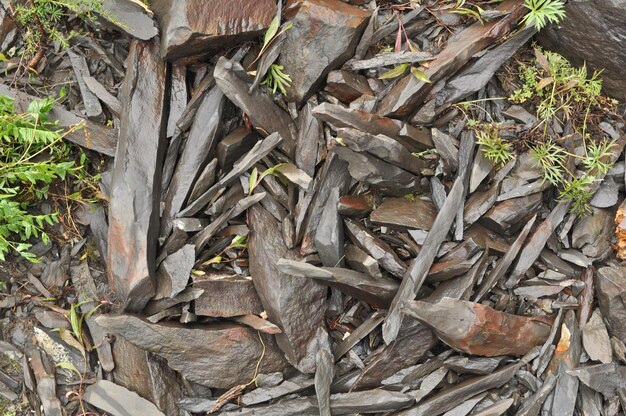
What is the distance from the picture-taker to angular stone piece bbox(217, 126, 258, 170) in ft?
13.0

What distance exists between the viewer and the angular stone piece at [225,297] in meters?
3.93

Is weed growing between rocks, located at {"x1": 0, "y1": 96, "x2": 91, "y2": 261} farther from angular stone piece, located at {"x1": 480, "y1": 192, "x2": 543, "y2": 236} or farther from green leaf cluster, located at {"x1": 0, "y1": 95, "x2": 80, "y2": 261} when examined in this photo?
angular stone piece, located at {"x1": 480, "y1": 192, "x2": 543, "y2": 236}

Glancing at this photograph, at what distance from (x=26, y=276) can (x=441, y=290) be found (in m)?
3.06

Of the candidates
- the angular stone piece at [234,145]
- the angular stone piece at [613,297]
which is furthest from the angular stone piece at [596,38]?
the angular stone piece at [234,145]

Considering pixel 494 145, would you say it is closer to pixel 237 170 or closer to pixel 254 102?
pixel 254 102

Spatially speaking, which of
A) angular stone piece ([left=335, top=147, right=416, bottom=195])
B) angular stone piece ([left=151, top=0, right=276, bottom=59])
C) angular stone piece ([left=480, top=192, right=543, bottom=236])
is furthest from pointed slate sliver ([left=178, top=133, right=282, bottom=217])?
angular stone piece ([left=480, top=192, right=543, bottom=236])

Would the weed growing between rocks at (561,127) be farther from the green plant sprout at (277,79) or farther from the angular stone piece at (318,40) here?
the green plant sprout at (277,79)

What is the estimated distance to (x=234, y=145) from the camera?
3.97 metres

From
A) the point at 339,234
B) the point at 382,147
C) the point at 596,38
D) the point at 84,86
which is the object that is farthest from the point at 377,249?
the point at 84,86

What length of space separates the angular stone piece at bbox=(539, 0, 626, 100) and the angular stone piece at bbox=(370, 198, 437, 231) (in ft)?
4.65

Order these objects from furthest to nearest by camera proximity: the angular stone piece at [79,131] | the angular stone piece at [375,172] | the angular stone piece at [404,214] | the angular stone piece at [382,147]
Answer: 1. the angular stone piece at [79,131]
2. the angular stone piece at [404,214]
3. the angular stone piece at [375,172]
4. the angular stone piece at [382,147]

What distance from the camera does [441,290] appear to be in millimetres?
3912

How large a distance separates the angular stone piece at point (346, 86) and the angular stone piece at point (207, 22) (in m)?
0.60

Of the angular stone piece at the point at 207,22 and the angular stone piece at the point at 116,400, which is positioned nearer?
→ the angular stone piece at the point at 207,22
